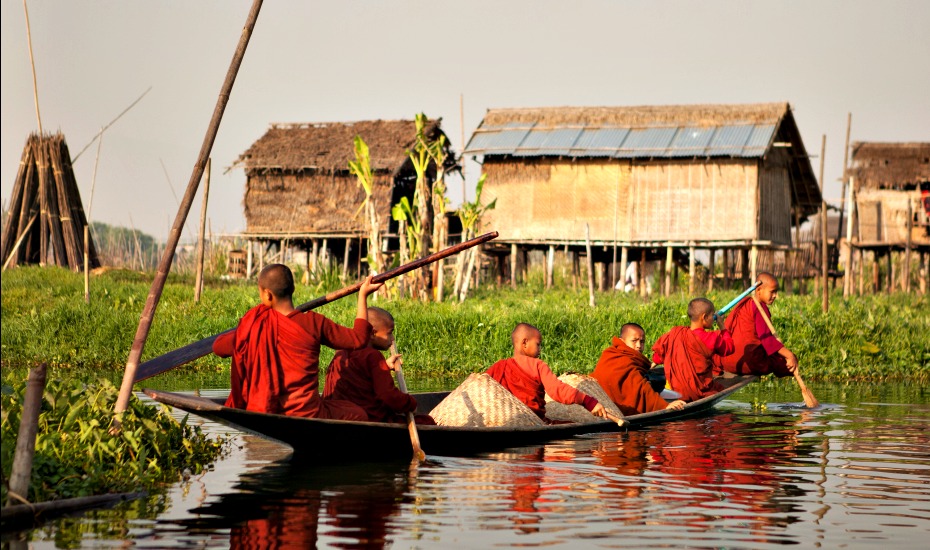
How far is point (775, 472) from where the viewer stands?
24.6 ft

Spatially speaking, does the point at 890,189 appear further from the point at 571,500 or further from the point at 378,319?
the point at 571,500

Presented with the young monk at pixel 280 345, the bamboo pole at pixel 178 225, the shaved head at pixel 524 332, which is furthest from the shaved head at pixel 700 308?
the bamboo pole at pixel 178 225

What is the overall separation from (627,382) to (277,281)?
4.08 metres

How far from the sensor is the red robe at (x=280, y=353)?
695cm

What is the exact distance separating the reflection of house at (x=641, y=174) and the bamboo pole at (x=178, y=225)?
55.2ft

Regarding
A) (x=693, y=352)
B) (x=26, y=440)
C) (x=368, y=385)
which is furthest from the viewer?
(x=693, y=352)

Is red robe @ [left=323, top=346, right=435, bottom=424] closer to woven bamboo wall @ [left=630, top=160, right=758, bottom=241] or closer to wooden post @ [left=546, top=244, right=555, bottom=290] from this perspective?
woven bamboo wall @ [left=630, top=160, right=758, bottom=241]

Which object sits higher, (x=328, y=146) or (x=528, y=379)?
(x=328, y=146)

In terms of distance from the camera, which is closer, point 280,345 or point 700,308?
point 280,345

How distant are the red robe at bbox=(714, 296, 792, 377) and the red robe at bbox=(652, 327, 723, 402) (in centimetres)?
111

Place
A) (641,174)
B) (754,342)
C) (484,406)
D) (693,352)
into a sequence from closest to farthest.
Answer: (484,406) → (693,352) → (754,342) → (641,174)

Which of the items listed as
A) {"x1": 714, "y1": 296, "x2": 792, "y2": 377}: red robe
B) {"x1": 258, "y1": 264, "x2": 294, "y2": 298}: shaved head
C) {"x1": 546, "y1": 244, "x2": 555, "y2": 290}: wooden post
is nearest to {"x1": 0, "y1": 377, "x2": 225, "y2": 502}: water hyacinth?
{"x1": 258, "y1": 264, "x2": 294, "y2": 298}: shaved head

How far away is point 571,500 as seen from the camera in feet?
21.0

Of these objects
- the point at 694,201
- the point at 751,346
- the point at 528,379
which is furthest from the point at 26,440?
the point at 694,201
